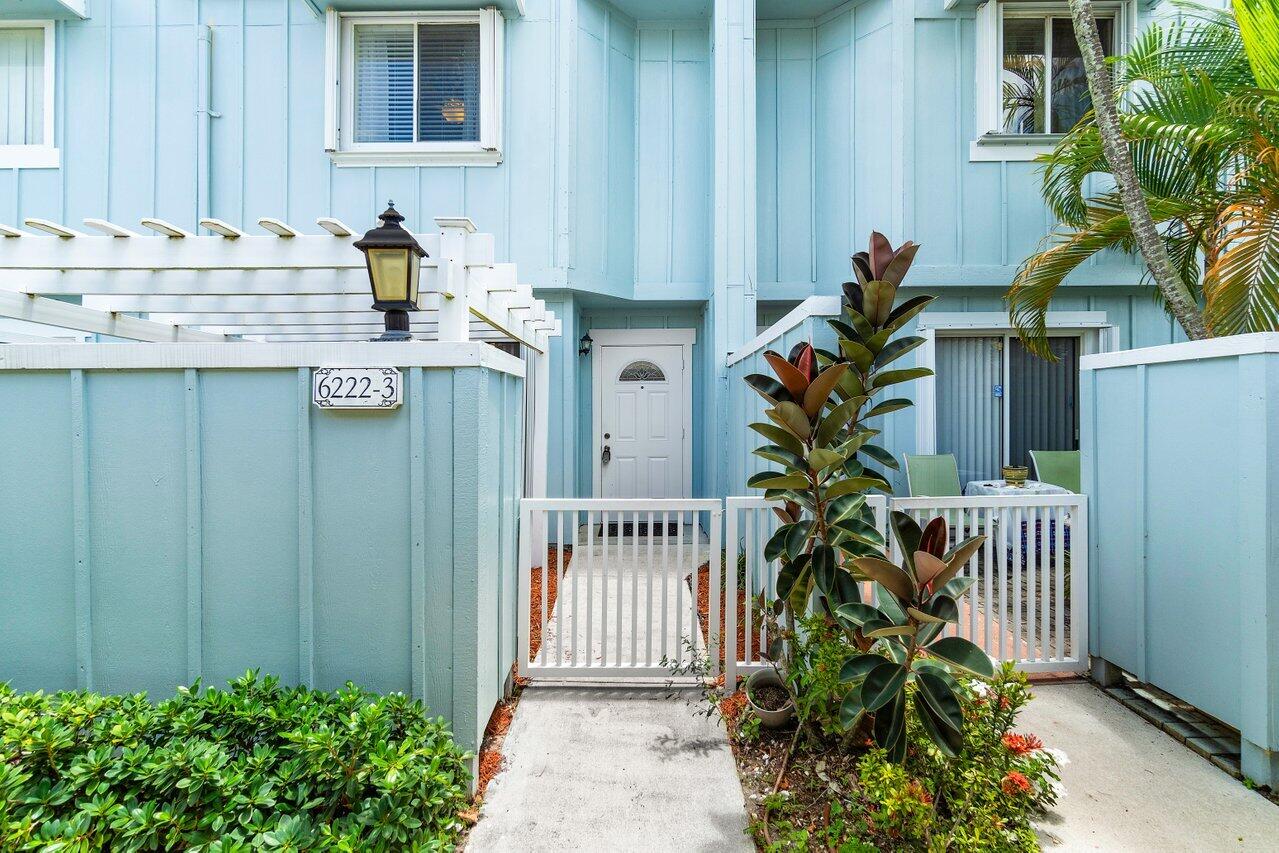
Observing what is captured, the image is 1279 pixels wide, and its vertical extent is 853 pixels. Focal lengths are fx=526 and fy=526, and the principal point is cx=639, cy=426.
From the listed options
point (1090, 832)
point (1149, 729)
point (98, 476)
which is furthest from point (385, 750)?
point (1149, 729)

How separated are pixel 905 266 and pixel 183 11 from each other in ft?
22.6

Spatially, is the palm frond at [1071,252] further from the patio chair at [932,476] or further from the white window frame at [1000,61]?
the white window frame at [1000,61]

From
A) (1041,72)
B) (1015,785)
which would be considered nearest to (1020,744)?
(1015,785)

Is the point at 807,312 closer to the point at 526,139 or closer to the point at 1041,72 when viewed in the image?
the point at 526,139

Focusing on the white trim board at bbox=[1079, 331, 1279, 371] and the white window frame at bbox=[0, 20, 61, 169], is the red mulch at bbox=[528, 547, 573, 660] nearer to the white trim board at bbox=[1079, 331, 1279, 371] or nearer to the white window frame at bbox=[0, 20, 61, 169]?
the white trim board at bbox=[1079, 331, 1279, 371]

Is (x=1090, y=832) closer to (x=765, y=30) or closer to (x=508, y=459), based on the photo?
(x=508, y=459)

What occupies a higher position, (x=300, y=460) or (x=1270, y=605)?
(x=300, y=460)

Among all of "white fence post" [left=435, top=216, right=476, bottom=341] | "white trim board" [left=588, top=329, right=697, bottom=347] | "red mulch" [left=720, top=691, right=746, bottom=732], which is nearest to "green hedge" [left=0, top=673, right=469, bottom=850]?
"red mulch" [left=720, top=691, right=746, bottom=732]

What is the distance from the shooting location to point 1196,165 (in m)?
3.10

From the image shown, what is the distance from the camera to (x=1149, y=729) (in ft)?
7.88

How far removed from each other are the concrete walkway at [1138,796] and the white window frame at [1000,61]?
4739 millimetres

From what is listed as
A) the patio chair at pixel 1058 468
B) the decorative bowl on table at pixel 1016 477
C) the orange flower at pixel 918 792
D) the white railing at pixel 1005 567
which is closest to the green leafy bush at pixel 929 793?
the orange flower at pixel 918 792

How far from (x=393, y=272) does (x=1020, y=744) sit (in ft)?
9.83

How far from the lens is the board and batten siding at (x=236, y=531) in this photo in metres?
1.93
